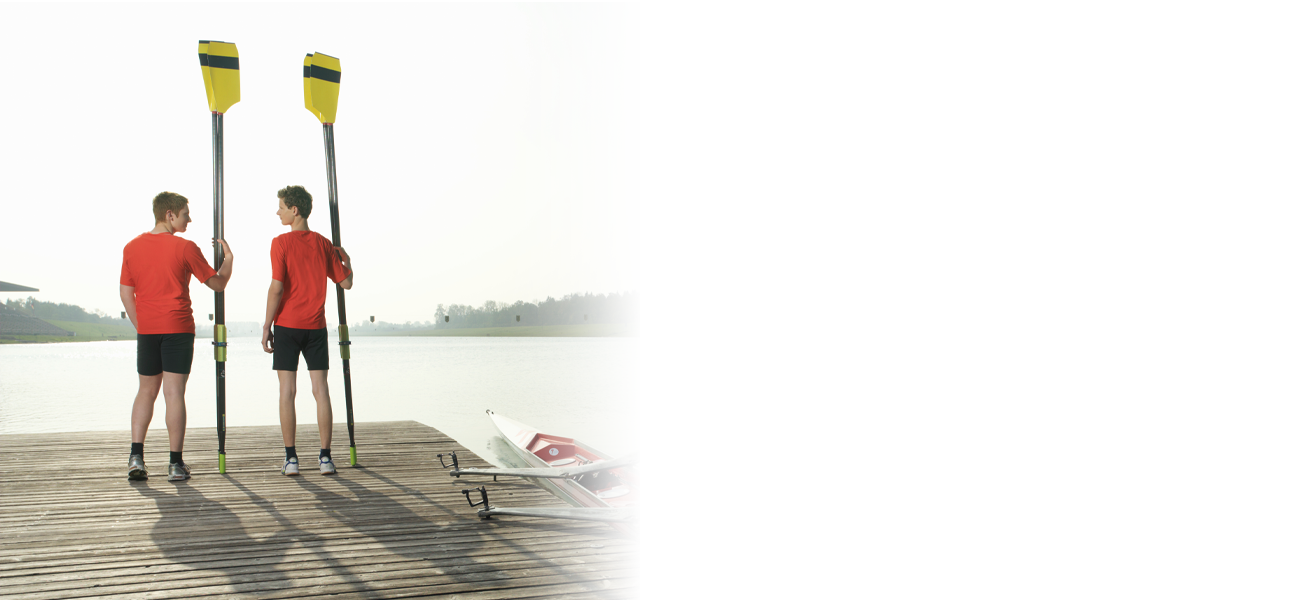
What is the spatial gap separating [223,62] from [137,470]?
218 centimetres

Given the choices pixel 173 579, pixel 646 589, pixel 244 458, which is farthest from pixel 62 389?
pixel 646 589

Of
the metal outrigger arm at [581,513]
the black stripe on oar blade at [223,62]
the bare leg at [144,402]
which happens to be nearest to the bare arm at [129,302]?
the bare leg at [144,402]

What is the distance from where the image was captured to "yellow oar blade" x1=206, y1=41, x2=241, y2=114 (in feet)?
12.4

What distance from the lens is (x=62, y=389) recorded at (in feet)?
57.9

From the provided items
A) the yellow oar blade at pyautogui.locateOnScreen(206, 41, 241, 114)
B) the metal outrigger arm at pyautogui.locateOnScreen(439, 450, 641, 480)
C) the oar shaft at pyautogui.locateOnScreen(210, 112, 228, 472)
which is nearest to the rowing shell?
the metal outrigger arm at pyautogui.locateOnScreen(439, 450, 641, 480)

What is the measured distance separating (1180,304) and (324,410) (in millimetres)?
3912

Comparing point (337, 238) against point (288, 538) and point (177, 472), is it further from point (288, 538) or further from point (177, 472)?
point (288, 538)

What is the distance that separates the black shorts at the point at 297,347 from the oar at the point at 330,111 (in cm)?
21

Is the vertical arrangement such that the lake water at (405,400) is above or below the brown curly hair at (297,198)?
below

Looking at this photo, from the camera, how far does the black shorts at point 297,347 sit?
12.0 feet

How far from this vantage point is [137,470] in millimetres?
3682

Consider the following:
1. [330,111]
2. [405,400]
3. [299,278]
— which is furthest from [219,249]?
[405,400]

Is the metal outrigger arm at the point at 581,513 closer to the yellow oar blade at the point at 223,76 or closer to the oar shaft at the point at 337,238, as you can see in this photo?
the oar shaft at the point at 337,238

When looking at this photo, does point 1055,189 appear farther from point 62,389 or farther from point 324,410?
point 62,389
